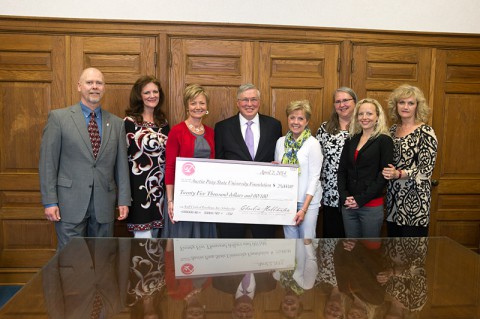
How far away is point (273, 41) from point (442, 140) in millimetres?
1705

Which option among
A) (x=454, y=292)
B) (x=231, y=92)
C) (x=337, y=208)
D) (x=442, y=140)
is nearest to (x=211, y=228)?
(x=337, y=208)

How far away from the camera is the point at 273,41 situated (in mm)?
3516

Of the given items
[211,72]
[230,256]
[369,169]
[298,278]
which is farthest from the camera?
[211,72]

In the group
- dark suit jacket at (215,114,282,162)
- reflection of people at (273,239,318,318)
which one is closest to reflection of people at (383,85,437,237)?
dark suit jacket at (215,114,282,162)

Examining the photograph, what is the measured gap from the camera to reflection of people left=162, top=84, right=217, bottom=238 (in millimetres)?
2887

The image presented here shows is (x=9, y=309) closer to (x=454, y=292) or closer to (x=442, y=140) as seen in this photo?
(x=454, y=292)

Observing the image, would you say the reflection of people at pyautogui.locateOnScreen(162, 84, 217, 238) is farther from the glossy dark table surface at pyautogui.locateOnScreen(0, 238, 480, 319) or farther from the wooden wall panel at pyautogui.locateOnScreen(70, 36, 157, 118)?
the glossy dark table surface at pyautogui.locateOnScreen(0, 238, 480, 319)

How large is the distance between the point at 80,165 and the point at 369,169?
184 cm

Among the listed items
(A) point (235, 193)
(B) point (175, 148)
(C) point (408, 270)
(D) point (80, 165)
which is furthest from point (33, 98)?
(C) point (408, 270)

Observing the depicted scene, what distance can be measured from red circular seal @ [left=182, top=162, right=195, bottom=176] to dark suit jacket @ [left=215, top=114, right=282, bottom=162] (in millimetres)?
261

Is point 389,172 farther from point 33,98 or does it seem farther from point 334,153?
point 33,98

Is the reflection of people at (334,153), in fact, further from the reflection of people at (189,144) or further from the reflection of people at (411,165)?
the reflection of people at (189,144)

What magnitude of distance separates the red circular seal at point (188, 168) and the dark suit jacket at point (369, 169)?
101 cm

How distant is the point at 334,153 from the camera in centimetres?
302
